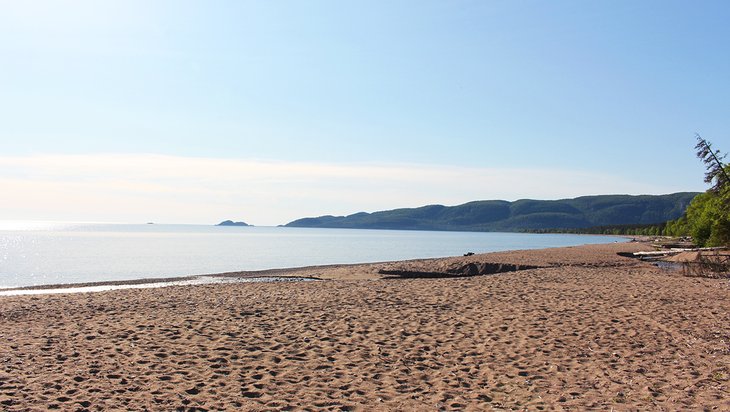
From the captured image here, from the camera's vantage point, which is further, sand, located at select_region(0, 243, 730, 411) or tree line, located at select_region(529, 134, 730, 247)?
tree line, located at select_region(529, 134, 730, 247)

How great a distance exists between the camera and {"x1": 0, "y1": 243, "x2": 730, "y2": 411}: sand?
26.8ft

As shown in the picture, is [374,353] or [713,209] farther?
[713,209]

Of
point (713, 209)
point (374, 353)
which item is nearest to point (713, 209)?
point (713, 209)

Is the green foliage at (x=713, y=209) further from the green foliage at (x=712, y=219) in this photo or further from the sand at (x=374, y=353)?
the sand at (x=374, y=353)

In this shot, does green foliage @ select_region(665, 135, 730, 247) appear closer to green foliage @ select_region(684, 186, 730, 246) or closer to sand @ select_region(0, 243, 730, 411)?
green foliage @ select_region(684, 186, 730, 246)

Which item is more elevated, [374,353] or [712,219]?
[712,219]

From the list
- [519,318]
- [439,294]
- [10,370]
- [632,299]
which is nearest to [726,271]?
[632,299]

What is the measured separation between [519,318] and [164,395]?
9460mm

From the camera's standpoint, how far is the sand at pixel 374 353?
8.16 meters

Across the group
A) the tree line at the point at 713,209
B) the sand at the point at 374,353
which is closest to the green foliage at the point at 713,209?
the tree line at the point at 713,209

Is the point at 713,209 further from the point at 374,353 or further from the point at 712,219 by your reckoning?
the point at 374,353

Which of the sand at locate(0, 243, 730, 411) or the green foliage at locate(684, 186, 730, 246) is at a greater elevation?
the green foliage at locate(684, 186, 730, 246)

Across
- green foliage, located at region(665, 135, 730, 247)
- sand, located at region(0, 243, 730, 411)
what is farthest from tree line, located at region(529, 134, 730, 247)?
sand, located at region(0, 243, 730, 411)

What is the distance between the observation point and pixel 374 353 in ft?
35.9
